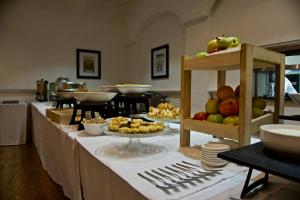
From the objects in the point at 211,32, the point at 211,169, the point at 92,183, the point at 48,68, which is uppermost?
the point at 211,32

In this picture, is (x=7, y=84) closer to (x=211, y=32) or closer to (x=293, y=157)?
(x=211, y=32)

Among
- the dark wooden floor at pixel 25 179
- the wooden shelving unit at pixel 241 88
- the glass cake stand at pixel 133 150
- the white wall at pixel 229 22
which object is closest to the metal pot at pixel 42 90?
the dark wooden floor at pixel 25 179

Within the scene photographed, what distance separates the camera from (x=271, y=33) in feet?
7.45

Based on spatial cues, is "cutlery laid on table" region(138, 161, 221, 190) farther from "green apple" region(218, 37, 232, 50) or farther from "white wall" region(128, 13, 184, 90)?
"white wall" region(128, 13, 184, 90)

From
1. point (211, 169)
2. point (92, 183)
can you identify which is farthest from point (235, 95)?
point (92, 183)

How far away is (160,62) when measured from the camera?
407cm

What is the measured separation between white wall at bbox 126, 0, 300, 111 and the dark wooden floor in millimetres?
2112

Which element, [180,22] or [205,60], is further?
[180,22]

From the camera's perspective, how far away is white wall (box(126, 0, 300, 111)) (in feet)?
7.09

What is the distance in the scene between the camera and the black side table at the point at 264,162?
44cm

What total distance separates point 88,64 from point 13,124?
5.95 feet

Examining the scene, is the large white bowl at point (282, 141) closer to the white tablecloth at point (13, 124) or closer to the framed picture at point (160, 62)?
the framed picture at point (160, 62)

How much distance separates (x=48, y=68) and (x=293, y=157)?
447 centimetres

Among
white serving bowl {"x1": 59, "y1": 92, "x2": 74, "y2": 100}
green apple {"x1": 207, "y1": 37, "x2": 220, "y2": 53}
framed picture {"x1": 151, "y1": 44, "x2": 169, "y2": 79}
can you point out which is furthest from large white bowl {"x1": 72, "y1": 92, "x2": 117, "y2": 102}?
framed picture {"x1": 151, "y1": 44, "x2": 169, "y2": 79}
